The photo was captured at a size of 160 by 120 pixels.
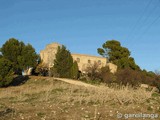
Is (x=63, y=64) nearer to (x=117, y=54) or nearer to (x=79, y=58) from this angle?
(x=79, y=58)

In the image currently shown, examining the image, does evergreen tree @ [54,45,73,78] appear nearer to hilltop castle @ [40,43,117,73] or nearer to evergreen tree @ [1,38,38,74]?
evergreen tree @ [1,38,38,74]

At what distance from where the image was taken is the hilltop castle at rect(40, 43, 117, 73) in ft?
171

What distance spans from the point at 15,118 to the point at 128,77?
29865 mm

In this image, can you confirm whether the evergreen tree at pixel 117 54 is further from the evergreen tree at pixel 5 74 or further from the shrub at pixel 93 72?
the evergreen tree at pixel 5 74

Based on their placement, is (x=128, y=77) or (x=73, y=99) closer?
(x=73, y=99)

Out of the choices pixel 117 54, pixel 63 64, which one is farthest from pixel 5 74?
pixel 117 54

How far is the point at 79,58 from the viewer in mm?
53781

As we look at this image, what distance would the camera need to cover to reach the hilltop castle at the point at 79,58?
52153 mm

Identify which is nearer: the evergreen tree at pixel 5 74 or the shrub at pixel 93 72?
the evergreen tree at pixel 5 74

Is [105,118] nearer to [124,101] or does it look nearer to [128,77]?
[124,101]

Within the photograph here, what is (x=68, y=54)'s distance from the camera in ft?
147

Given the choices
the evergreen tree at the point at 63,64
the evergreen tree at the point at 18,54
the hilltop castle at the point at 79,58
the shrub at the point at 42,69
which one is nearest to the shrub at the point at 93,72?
the evergreen tree at the point at 63,64

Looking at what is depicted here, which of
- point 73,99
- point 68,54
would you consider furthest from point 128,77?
point 73,99

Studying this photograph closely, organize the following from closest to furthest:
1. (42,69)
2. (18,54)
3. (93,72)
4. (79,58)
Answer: (18,54) → (93,72) → (42,69) → (79,58)
